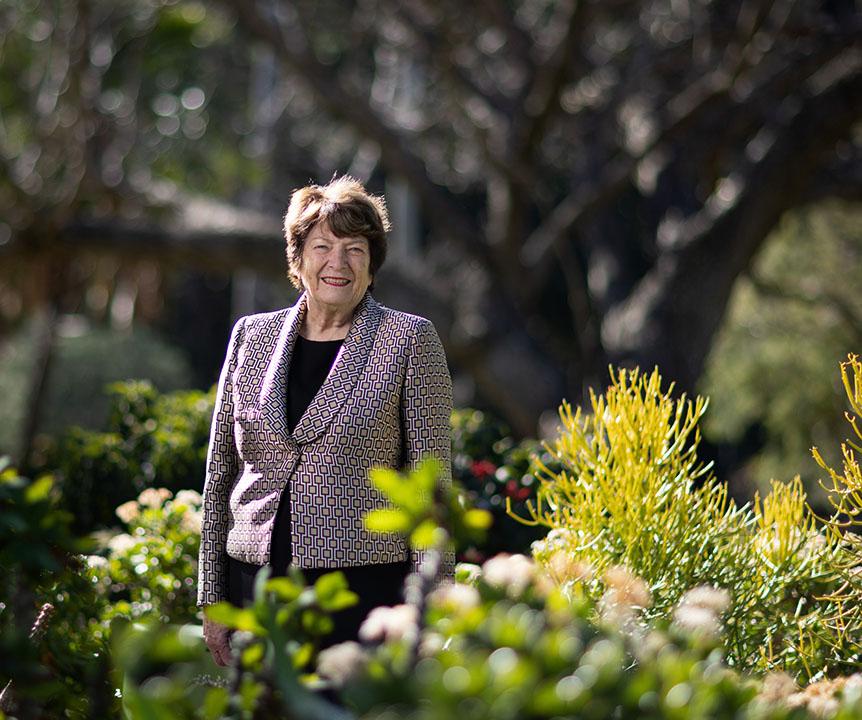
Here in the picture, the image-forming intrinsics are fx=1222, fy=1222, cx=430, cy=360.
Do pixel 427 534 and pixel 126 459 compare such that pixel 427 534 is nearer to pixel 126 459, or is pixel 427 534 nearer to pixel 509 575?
pixel 509 575

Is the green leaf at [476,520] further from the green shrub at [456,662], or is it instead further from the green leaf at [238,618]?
the green leaf at [238,618]

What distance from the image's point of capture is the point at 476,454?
18.4 ft

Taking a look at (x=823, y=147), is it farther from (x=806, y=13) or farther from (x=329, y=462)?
(x=329, y=462)

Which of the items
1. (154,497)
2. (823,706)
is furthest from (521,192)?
(823,706)

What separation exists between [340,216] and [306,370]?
409 millimetres

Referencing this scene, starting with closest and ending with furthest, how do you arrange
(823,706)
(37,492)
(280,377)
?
1. (823,706)
2. (37,492)
3. (280,377)

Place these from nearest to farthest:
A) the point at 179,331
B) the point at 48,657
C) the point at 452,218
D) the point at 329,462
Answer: the point at 48,657, the point at 329,462, the point at 452,218, the point at 179,331

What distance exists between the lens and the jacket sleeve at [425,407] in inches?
120

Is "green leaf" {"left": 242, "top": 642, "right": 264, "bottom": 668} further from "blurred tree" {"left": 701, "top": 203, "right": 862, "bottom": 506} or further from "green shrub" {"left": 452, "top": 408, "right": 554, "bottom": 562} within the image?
"blurred tree" {"left": 701, "top": 203, "right": 862, "bottom": 506}

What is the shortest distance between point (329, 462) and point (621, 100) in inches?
278

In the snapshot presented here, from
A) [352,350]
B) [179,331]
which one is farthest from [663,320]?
[179,331]

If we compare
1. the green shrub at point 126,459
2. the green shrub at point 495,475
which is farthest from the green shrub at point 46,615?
the green shrub at point 126,459

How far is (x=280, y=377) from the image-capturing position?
3111 millimetres

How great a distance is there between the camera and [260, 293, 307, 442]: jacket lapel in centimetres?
305
